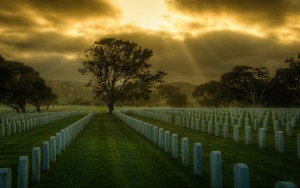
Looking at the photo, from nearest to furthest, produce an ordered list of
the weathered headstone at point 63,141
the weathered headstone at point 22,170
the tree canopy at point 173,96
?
the weathered headstone at point 22,170 < the weathered headstone at point 63,141 < the tree canopy at point 173,96

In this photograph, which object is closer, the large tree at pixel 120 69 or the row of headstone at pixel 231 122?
A: the row of headstone at pixel 231 122

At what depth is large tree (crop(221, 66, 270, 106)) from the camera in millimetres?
82125

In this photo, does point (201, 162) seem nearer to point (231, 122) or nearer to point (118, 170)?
point (118, 170)

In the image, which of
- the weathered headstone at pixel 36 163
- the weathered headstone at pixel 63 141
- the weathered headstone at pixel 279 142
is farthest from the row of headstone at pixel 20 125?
the weathered headstone at pixel 279 142

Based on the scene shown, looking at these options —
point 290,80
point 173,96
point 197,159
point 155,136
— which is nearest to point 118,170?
point 197,159

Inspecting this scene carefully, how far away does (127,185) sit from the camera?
8.36m

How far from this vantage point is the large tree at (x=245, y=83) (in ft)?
269

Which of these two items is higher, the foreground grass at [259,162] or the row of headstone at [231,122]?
the row of headstone at [231,122]

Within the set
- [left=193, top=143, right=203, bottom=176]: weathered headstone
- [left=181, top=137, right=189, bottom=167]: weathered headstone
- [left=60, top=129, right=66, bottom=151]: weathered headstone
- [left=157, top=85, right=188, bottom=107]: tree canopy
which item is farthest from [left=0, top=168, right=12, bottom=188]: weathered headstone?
[left=157, top=85, right=188, bottom=107]: tree canopy

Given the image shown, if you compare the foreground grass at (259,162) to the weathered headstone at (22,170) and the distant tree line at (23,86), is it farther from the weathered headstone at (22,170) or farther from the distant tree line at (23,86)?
the distant tree line at (23,86)

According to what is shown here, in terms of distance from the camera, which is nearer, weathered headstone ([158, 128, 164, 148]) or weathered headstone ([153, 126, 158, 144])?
weathered headstone ([158, 128, 164, 148])

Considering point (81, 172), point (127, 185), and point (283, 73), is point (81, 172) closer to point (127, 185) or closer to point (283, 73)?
point (127, 185)

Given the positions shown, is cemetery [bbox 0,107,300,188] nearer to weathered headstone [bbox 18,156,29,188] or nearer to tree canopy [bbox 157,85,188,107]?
weathered headstone [bbox 18,156,29,188]

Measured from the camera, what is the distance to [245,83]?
3290 inches
